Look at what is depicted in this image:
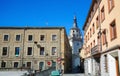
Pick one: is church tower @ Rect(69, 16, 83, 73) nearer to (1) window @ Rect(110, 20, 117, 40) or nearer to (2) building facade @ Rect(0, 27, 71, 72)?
(2) building facade @ Rect(0, 27, 71, 72)

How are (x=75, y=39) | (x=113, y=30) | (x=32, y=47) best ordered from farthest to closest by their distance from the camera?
1. (x=75, y=39)
2. (x=32, y=47)
3. (x=113, y=30)

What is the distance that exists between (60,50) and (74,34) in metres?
53.5

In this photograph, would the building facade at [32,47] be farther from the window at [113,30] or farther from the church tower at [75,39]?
the church tower at [75,39]

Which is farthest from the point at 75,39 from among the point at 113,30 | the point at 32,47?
the point at 113,30

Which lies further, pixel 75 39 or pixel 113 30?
pixel 75 39

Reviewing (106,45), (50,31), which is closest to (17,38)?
(50,31)

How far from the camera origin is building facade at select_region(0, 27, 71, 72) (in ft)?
138

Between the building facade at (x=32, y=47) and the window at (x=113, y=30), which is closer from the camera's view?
the window at (x=113, y=30)

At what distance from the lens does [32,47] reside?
42.7 metres

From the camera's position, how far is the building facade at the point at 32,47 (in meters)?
42.1

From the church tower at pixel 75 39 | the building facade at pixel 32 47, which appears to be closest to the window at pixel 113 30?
the building facade at pixel 32 47

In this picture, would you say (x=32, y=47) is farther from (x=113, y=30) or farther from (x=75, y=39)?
(x=75, y=39)

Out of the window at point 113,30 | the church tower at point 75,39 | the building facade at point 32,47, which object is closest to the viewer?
the window at point 113,30

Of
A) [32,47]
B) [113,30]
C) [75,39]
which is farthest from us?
[75,39]
